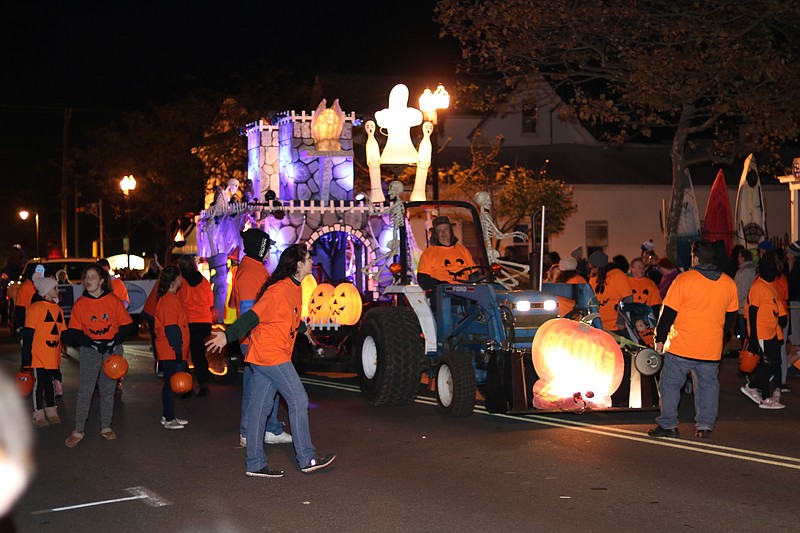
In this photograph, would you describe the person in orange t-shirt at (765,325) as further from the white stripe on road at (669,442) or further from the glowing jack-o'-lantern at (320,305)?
the glowing jack-o'-lantern at (320,305)

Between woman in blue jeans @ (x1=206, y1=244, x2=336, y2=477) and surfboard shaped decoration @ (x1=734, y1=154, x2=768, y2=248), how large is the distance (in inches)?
692

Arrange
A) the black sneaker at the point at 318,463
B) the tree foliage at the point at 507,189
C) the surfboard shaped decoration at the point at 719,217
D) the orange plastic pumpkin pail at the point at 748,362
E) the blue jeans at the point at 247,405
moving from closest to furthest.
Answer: the black sneaker at the point at 318,463 < the blue jeans at the point at 247,405 < the orange plastic pumpkin pail at the point at 748,362 < the surfboard shaped decoration at the point at 719,217 < the tree foliage at the point at 507,189

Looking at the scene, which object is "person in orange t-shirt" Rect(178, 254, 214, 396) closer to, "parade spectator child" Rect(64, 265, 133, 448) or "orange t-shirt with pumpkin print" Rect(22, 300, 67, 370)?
"orange t-shirt with pumpkin print" Rect(22, 300, 67, 370)

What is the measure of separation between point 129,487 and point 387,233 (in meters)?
9.60

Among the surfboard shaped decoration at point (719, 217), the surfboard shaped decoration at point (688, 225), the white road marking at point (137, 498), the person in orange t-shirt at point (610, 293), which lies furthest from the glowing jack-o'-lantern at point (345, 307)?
the surfboard shaped decoration at point (719, 217)

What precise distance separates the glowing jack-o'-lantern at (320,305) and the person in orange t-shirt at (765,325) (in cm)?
578

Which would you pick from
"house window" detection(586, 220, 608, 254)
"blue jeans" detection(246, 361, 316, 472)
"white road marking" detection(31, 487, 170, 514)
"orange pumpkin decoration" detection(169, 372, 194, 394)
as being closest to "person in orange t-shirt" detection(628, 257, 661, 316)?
"orange pumpkin decoration" detection(169, 372, 194, 394)

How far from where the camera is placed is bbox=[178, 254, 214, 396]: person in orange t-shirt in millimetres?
14117

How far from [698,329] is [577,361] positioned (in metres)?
1.16

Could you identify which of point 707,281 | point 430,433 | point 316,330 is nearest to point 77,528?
point 430,433

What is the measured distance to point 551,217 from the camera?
3306 cm

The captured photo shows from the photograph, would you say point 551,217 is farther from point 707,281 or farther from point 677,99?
point 707,281

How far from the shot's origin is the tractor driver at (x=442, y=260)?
13.1m

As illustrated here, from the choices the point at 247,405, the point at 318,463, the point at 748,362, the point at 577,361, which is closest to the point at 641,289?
the point at 748,362
